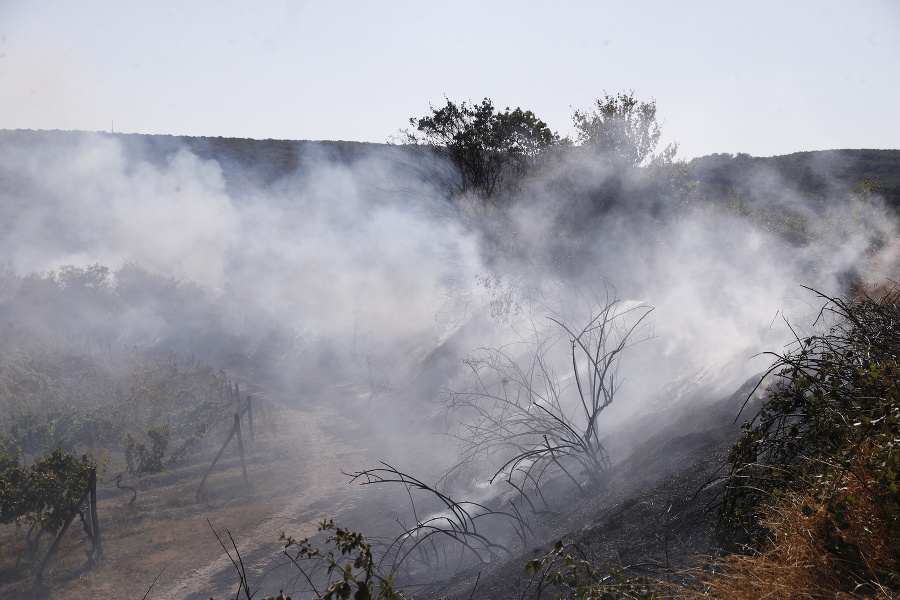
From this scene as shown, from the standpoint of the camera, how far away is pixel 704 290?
9.41 meters

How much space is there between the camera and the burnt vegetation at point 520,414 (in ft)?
8.49

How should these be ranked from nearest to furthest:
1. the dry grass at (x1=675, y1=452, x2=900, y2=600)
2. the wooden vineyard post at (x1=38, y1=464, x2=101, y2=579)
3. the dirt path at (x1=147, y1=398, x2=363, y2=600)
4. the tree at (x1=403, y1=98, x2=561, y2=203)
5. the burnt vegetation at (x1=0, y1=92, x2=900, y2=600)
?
1. the dry grass at (x1=675, y1=452, x2=900, y2=600)
2. the burnt vegetation at (x1=0, y1=92, x2=900, y2=600)
3. the dirt path at (x1=147, y1=398, x2=363, y2=600)
4. the wooden vineyard post at (x1=38, y1=464, x2=101, y2=579)
5. the tree at (x1=403, y1=98, x2=561, y2=203)

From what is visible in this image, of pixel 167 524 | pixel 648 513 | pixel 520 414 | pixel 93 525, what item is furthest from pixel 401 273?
pixel 648 513

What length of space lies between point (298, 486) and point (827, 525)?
8.44m

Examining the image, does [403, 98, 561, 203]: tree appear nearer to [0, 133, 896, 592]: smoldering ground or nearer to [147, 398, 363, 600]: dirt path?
[0, 133, 896, 592]: smoldering ground

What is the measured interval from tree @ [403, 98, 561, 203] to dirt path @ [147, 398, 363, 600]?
8.33 metres

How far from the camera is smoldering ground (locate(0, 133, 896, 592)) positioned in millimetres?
8703

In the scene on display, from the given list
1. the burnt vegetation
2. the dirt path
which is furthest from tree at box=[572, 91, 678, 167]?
the dirt path

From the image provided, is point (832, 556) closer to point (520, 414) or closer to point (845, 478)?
point (845, 478)

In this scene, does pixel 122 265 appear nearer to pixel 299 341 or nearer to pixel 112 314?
pixel 112 314

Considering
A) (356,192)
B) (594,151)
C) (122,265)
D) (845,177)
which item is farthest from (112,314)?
(845,177)

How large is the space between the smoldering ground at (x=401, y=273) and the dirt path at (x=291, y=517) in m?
0.91

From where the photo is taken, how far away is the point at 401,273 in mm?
21484

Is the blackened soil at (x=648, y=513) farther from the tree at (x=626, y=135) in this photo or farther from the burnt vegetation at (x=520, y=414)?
the tree at (x=626, y=135)
